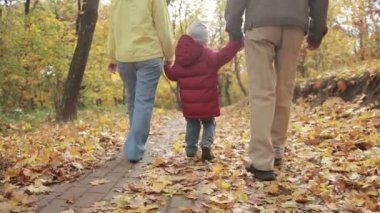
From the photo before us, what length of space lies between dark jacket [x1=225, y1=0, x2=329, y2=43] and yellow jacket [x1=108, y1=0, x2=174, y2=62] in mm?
997

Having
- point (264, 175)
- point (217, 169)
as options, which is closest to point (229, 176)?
point (217, 169)

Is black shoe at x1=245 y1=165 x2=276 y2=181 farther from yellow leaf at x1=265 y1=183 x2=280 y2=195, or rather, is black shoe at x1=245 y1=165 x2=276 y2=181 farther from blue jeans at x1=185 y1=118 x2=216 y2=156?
blue jeans at x1=185 y1=118 x2=216 y2=156

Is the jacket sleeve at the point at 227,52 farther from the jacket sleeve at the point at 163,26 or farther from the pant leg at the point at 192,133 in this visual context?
the pant leg at the point at 192,133

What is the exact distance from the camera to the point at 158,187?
11.6 feet

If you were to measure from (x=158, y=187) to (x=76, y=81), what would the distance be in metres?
7.21

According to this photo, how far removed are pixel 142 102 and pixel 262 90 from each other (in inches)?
58.6

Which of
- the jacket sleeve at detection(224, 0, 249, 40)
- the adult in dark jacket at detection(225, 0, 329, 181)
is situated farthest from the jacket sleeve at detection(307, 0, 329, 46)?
the jacket sleeve at detection(224, 0, 249, 40)

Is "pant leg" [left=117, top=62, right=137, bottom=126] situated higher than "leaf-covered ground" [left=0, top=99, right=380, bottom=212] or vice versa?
"pant leg" [left=117, top=62, right=137, bottom=126]

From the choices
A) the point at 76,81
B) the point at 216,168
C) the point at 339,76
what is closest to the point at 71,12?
the point at 76,81

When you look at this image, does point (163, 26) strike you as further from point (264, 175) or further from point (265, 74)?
point (264, 175)

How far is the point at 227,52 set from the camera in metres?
4.60

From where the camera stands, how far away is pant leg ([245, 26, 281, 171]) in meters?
3.78

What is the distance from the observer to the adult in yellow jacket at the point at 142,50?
4754 mm

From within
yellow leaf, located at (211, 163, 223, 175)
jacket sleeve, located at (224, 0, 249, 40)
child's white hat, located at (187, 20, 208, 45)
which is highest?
jacket sleeve, located at (224, 0, 249, 40)
